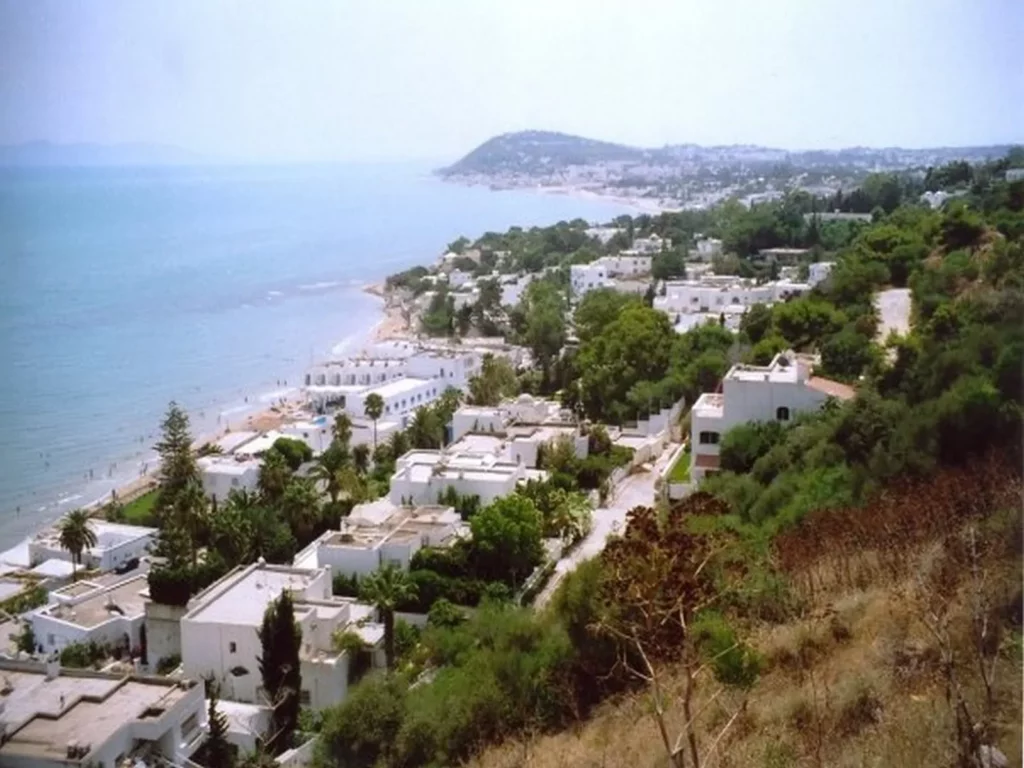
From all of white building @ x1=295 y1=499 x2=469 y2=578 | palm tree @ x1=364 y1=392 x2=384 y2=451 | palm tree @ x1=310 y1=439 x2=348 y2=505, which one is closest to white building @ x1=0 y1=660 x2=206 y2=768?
white building @ x1=295 y1=499 x2=469 y2=578

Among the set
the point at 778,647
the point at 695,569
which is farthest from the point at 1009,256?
the point at 695,569

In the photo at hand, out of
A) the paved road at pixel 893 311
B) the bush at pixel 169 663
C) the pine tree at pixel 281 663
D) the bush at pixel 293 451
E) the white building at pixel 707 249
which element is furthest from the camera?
the white building at pixel 707 249

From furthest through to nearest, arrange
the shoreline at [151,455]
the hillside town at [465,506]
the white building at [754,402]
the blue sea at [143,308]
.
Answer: the shoreline at [151,455] → the blue sea at [143,308] → the white building at [754,402] → the hillside town at [465,506]

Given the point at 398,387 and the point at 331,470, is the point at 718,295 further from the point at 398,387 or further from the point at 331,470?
the point at 331,470

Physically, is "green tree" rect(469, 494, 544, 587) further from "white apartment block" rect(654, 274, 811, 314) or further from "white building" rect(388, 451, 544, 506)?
"white apartment block" rect(654, 274, 811, 314)

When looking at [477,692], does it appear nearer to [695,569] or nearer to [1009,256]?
[695,569]

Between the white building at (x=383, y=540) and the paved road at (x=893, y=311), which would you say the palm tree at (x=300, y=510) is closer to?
the white building at (x=383, y=540)

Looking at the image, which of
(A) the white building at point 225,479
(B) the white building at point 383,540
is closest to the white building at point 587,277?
(A) the white building at point 225,479

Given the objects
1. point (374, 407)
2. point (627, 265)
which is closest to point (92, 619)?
point (374, 407)
